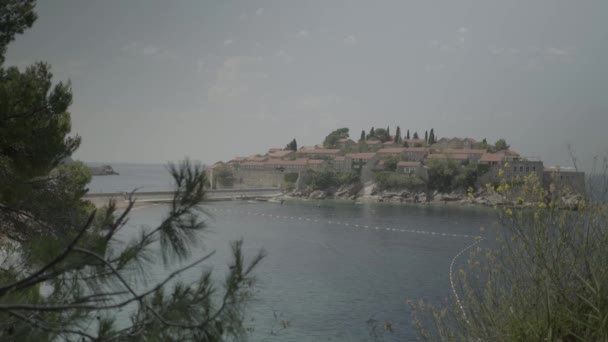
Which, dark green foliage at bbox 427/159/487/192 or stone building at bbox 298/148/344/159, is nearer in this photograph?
dark green foliage at bbox 427/159/487/192

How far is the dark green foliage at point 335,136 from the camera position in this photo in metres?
74.5

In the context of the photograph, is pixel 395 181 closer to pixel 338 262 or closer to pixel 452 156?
pixel 452 156

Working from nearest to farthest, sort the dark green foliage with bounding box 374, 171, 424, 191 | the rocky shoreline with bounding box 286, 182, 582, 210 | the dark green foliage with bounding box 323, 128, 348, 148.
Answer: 1. the rocky shoreline with bounding box 286, 182, 582, 210
2. the dark green foliage with bounding box 374, 171, 424, 191
3. the dark green foliage with bounding box 323, 128, 348, 148

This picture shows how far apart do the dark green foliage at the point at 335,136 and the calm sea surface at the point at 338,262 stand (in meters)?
39.5

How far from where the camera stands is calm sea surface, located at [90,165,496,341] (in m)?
10.3

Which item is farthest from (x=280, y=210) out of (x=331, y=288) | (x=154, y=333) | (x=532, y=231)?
(x=154, y=333)

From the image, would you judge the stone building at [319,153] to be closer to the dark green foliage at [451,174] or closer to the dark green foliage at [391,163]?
the dark green foliage at [391,163]

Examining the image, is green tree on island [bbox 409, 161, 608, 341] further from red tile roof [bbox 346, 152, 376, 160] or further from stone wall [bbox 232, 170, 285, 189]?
stone wall [bbox 232, 170, 285, 189]

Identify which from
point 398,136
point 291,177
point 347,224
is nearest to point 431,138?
point 398,136

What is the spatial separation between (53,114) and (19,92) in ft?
1.87

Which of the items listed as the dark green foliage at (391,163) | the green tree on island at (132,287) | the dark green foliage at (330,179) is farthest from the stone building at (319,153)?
the green tree on island at (132,287)

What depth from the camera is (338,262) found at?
17.6m

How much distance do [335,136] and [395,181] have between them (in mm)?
27836

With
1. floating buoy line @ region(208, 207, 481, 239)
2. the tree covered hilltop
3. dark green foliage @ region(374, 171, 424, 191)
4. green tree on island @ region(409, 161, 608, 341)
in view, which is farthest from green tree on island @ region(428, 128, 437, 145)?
green tree on island @ region(409, 161, 608, 341)
